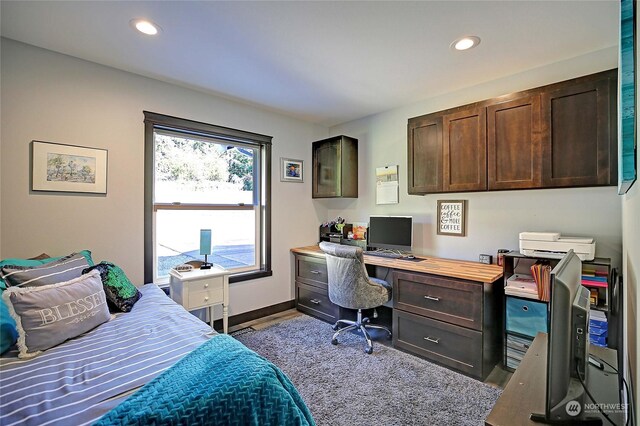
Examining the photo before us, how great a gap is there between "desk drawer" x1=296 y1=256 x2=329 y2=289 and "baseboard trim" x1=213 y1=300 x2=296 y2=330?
389 millimetres

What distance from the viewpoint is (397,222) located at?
130 inches

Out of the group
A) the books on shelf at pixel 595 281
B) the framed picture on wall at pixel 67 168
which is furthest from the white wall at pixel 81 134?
the books on shelf at pixel 595 281

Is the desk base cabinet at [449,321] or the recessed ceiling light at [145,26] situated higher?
the recessed ceiling light at [145,26]

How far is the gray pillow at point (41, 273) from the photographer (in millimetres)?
1584

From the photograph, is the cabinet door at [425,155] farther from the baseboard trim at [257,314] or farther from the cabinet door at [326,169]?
the baseboard trim at [257,314]

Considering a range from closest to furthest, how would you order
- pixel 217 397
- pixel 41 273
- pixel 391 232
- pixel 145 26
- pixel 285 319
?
pixel 217 397 → pixel 41 273 → pixel 145 26 → pixel 391 232 → pixel 285 319

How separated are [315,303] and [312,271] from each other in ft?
1.31

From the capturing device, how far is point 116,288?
6.50 feet

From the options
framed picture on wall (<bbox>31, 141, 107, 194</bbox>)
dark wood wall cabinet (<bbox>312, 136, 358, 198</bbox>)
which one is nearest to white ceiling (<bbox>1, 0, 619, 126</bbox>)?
framed picture on wall (<bbox>31, 141, 107, 194</bbox>)

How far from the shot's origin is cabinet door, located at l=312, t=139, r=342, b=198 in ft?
12.4

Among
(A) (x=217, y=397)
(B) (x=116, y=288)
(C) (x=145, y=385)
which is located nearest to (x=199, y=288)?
(B) (x=116, y=288)

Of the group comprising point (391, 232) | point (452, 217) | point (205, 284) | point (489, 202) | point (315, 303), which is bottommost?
point (315, 303)

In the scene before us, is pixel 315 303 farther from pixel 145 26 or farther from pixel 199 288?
pixel 145 26

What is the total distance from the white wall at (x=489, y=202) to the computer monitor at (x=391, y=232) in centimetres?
20
